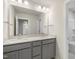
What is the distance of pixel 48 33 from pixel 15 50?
7.27 feet

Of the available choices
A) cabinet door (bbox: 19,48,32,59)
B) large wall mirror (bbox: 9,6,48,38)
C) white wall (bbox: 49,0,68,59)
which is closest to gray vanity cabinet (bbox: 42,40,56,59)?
white wall (bbox: 49,0,68,59)

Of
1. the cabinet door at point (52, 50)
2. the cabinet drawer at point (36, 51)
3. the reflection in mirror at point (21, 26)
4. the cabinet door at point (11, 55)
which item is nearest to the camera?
the cabinet door at point (11, 55)

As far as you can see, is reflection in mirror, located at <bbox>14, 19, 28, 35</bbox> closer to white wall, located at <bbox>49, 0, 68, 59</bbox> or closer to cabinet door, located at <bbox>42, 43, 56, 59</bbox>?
cabinet door, located at <bbox>42, 43, 56, 59</bbox>

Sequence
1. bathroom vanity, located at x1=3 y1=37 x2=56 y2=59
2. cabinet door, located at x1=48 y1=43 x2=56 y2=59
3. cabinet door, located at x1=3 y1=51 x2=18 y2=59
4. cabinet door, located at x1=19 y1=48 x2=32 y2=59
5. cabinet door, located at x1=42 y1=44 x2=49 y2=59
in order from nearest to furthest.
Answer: cabinet door, located at x1=3 y1=51 x2=18 y2=59, bathroom vanity, located at x1=3 y1=37 x2=56 y2=59, cabinet door, located at x1=19 y1=48 x2=32 y2=59, cabinet door, located at x1=42 y1=44 x2=49 y2=59, cabinet door, located at x1=48 y1=43 x2=56 y2=59

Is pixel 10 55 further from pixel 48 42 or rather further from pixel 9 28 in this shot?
pixel 48 42

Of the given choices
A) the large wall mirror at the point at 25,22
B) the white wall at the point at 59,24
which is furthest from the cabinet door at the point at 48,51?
the large wall mirror at the point at 25,22

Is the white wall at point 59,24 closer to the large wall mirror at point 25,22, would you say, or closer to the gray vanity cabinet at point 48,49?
the gray vanity cabinet at point 48,49

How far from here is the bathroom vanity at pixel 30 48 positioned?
199 centimetres

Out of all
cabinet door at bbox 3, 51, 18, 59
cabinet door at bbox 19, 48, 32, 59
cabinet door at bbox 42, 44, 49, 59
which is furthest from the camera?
cabinet door at bbox 42, 44, 49, 59

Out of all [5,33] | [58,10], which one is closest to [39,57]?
[5,33]

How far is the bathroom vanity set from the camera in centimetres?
199

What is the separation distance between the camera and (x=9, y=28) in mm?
2650

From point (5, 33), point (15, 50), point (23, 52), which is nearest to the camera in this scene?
point (15, 50)
